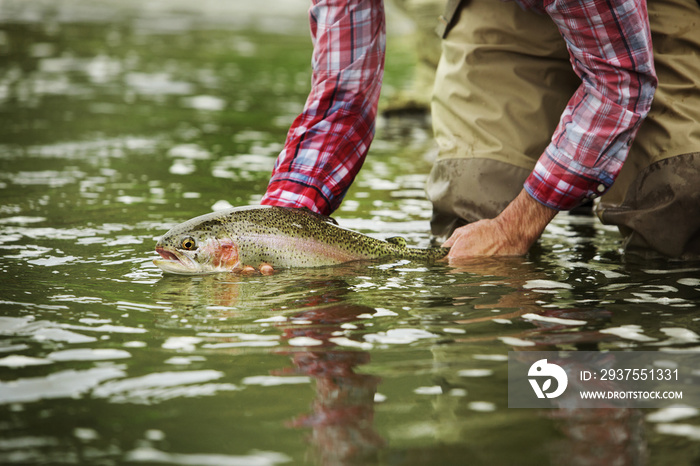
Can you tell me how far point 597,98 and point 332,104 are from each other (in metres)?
1.13

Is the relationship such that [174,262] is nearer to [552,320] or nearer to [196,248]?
[196,248]

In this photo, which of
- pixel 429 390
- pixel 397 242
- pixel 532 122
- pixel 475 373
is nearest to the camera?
pixel 429 390

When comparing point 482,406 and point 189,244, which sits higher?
point 189,244

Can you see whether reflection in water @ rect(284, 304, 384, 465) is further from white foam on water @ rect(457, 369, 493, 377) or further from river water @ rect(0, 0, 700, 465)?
white foam on water @ rect(457, 369, 493, 377)

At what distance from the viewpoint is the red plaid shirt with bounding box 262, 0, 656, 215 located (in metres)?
3.33

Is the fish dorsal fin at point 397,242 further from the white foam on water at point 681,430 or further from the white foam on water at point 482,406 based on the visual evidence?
the white foam on water at point 681,430

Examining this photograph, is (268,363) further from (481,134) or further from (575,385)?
(481,134)

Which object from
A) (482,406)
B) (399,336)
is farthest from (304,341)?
(482,406)

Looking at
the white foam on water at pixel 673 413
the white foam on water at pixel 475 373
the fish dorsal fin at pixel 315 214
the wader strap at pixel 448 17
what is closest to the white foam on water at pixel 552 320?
the white foam on water at pixel 475 373

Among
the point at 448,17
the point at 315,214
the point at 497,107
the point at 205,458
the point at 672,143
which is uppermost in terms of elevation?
the point at 448,17

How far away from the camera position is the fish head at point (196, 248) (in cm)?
355

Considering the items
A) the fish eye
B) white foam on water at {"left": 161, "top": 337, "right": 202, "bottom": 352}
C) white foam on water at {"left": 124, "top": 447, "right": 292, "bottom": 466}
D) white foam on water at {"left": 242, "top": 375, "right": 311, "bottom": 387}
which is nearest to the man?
the fish eye

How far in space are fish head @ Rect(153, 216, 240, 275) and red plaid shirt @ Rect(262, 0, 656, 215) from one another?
1.36 ft

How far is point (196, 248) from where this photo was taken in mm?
3559
